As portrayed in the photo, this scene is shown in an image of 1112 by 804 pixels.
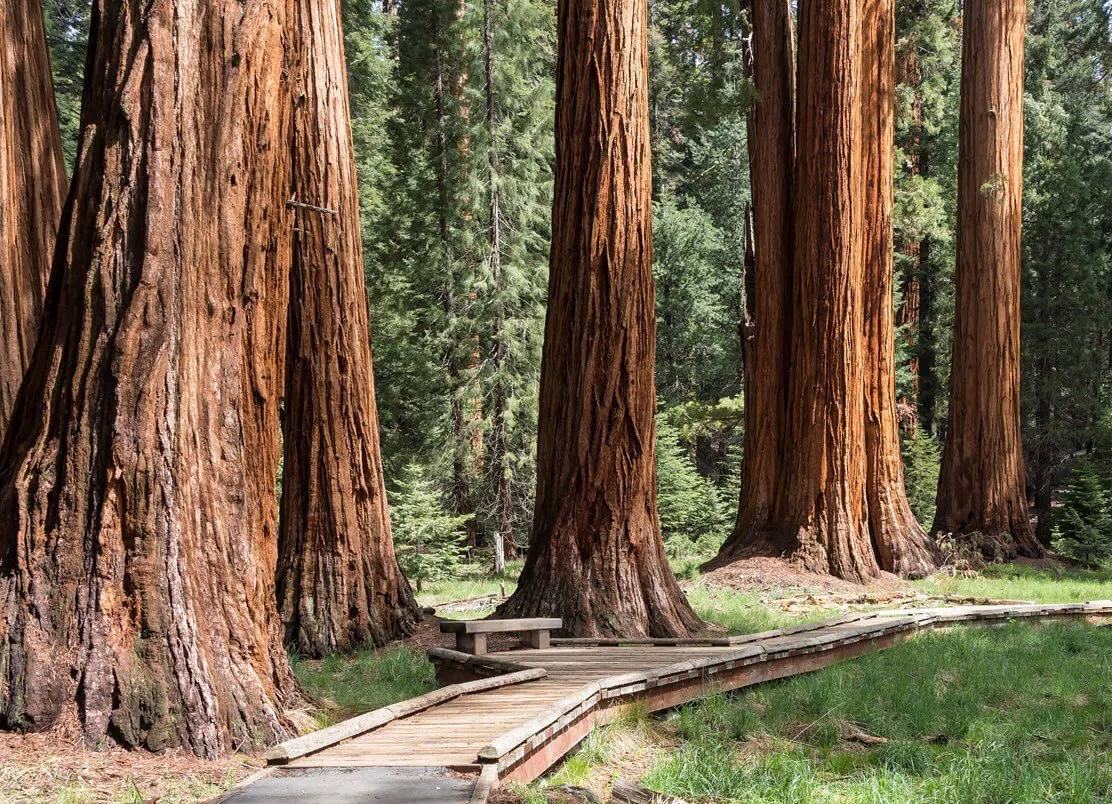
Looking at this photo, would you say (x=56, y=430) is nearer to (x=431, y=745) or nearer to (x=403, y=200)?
(x=431, y=745)

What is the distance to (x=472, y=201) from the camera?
25.7 meters

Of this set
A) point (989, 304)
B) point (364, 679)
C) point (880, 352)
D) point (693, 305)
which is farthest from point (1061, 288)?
point (364, 679)

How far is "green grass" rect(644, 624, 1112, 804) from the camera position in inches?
204

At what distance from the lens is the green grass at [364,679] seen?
23.5 feet

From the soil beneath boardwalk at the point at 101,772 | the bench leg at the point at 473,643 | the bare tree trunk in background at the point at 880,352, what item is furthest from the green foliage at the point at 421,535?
the soil beneath boardwalk at the point at 101,772

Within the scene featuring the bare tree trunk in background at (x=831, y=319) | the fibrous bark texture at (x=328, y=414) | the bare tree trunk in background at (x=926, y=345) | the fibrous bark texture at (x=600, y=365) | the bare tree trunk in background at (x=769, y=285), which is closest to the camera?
the fibrous bark texture at (x=600, y=365)

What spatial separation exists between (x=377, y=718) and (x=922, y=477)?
70.2ft

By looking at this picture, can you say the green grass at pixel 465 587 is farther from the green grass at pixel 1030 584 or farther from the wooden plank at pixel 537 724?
the wooden plank at pixel 537 724

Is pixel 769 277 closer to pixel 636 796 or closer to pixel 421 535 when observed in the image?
pixel 421 535

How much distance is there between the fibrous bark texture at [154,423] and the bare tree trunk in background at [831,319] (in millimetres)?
9444

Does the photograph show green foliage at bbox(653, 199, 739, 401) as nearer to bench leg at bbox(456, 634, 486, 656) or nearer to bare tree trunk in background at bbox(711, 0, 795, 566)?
bare tree trunk in background at bbox(711, 0, 795, 566)

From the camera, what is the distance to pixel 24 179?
31.1 feet

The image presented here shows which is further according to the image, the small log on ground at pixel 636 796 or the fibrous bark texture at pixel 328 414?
the fibrous bark texture at pixel 328 414

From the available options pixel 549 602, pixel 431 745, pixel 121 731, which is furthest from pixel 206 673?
pixel 549 602
